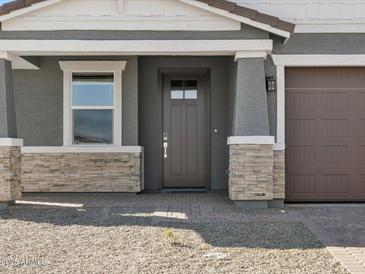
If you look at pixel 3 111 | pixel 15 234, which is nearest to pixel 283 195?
pixel 15 234

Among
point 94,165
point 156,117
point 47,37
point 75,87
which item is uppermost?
point 47,37

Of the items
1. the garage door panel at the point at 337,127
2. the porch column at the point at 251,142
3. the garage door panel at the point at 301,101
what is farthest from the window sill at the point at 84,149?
the garage door panel at the point at 337,127

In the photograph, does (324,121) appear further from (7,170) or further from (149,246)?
(7,170)

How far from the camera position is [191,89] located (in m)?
11.7

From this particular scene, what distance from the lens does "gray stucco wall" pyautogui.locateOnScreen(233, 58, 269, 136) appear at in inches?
346

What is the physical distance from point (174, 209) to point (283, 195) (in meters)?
2.20

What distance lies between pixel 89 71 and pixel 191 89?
104 inches

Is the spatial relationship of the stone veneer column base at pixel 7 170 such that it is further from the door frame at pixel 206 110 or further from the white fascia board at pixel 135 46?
the door frame at pixel 206 110

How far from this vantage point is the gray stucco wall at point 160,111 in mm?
11234

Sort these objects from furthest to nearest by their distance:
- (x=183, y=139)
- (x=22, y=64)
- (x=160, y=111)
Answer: (x=183, y=139) → (x=160, y=111) → (x=22, y=64)

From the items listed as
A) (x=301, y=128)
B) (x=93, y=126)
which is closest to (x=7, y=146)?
(x=93, y=126)

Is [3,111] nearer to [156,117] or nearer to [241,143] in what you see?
[156,117]

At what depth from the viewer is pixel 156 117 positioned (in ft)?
37.1

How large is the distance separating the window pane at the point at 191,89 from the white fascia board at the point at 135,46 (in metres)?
2.99
